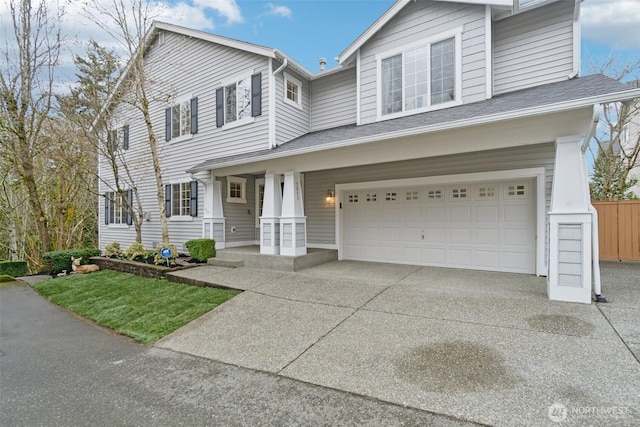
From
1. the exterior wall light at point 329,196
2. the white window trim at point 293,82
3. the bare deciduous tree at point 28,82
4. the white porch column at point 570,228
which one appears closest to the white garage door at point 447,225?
the exterior wall light at point 329,196

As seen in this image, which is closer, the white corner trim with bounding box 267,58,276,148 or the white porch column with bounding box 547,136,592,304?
the white porch column with bounding box 547,136,592,304

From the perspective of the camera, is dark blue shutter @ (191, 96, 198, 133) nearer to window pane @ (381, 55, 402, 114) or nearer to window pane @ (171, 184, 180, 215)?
window pane @ (171, 184, 180, 215)

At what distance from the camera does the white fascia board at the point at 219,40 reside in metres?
8.30

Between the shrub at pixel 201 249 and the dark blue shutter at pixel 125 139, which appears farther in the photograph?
the dark blue shutter at pixel 125 139

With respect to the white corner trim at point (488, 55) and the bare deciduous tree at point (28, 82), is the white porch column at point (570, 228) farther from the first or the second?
the bare deciduous tree at point (28, 82)

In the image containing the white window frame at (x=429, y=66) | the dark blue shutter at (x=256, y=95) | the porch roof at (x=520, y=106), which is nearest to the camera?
the porch roof at (x=520, y=106)

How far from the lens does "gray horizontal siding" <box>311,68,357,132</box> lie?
8.98 meters

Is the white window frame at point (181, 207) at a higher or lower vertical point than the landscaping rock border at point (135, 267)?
higher

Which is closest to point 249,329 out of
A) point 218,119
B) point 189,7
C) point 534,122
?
point 534,122

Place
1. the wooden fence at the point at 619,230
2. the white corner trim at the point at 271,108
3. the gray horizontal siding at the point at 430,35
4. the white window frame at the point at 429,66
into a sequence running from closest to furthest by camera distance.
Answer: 1. the gray horizontal siding at the point at 430,35
2. the white window frame at the point at 429,66
3. the wooden fence at the point at 619,230
4. the white corner trim at the point at 271,108

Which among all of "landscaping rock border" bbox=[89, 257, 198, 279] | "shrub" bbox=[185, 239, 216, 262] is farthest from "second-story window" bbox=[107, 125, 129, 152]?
"shrub" bbox=[185, 239, 216, 262]

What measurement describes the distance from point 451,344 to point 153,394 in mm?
2972

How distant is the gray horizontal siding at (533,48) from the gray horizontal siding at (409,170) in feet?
5.17

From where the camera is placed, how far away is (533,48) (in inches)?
260
